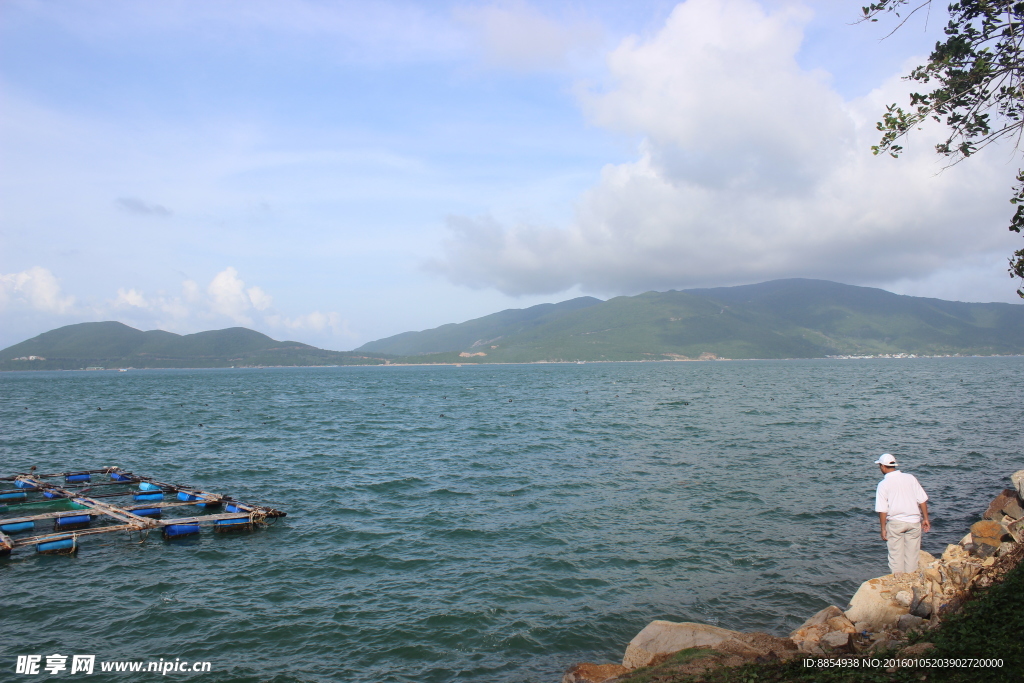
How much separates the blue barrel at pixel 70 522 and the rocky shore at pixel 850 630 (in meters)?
26.4

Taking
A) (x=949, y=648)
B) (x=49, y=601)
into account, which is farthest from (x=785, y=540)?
(x=49, y=601)

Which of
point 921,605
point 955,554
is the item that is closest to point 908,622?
point 921,605

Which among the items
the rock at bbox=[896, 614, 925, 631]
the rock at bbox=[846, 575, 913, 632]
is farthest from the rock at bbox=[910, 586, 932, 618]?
the rock at bbox=[896, 614, 925, 631]

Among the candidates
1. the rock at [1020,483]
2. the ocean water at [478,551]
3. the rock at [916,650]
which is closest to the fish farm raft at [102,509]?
the ocean water at [478,551]

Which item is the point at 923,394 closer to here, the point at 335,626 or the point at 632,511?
the point at 632,511

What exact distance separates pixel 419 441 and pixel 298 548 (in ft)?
95.1

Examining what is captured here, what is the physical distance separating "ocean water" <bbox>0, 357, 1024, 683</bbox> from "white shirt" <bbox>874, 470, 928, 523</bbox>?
4332 mm

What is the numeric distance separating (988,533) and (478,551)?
57.7 feet

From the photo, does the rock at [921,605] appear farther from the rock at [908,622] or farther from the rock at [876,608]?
the rock at [908,622]

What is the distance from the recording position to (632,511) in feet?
87.3

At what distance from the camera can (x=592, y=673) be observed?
12555 mm

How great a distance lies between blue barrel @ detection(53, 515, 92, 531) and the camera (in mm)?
26155

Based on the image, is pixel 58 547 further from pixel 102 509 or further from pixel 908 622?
pixel 908 622

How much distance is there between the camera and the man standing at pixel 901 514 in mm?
14289
